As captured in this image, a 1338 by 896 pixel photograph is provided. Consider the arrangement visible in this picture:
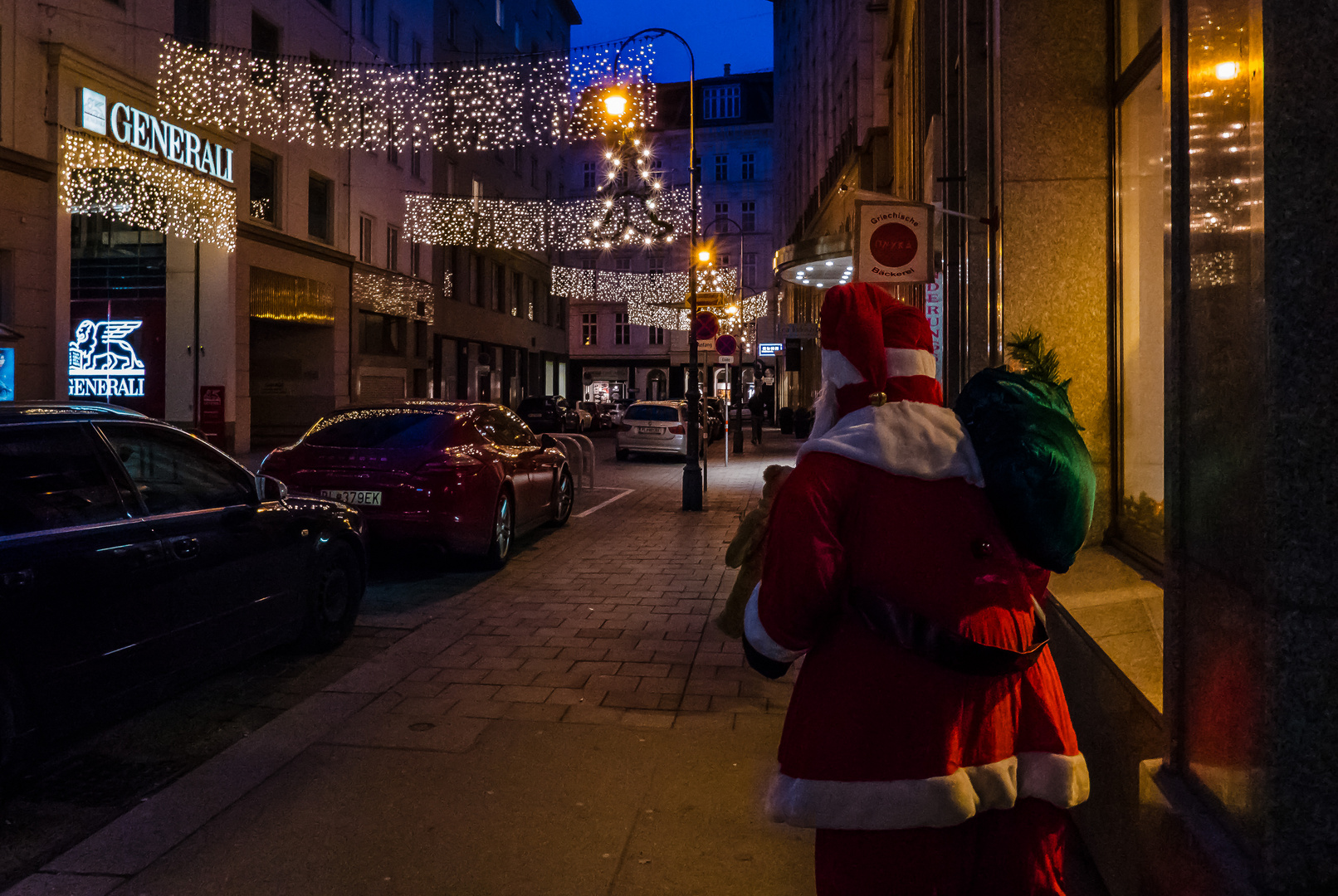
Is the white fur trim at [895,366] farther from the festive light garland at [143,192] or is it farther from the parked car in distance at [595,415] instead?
the parked car in distance at [595,415]

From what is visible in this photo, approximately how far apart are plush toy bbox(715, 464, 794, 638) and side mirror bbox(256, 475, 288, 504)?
13.3ft

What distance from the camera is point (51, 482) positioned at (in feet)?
13.7

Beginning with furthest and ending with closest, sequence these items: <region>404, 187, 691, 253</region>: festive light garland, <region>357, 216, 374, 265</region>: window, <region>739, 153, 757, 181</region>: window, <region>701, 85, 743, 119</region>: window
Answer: <region>701, 85, 743, 119</region>: window → <region>739, 153, 757, 181</region>: window → <region>404, 187, 691, 253</region>: festive light garland → <region>357, 216, 374, 265</region>: window

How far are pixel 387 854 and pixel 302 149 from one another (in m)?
26.5

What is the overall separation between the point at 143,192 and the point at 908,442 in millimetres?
22194

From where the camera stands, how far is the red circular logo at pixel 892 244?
8258 mm

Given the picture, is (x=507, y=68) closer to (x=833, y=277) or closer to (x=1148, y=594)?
(x=833, y=277)

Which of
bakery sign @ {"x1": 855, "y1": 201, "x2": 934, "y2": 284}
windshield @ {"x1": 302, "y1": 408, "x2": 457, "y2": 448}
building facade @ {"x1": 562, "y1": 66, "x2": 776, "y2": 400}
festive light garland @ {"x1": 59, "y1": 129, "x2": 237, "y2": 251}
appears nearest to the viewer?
bakery sign @ {"x1": 855, "y1": 201, "x2": 934, "y2": 284}

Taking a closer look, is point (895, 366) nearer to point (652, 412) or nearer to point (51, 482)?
point (51, 482)

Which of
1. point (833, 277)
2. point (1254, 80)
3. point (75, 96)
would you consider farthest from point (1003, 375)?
point (75, 96)

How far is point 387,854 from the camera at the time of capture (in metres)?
3.46

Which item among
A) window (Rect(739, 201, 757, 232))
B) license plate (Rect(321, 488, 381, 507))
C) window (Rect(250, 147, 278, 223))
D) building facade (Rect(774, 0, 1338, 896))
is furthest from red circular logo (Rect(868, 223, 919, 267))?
window (Rect(739, 201, 757, 232))

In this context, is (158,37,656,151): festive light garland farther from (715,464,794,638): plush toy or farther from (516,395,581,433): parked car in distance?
(715,464,794,638): plush toy

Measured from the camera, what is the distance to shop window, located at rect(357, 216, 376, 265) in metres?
30.2
